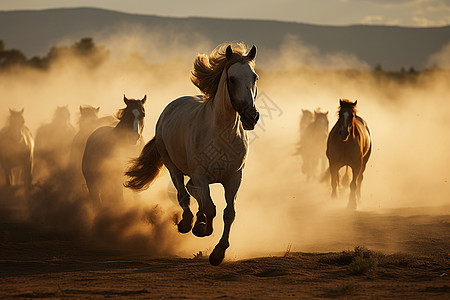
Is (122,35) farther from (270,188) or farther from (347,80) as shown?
(270,188)

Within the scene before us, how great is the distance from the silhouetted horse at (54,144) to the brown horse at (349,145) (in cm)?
695

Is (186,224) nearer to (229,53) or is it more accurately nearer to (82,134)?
(229,53)

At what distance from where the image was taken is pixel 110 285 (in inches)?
263

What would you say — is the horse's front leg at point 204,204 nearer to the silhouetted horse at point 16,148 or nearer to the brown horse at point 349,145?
the brown horse at point 349,145

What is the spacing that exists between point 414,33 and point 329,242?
149 m

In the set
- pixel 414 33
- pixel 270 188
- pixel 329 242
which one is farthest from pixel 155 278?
pixel 414 33

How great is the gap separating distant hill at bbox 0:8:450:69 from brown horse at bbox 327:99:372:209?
118530 mm

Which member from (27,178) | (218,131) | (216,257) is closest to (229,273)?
(216,257)

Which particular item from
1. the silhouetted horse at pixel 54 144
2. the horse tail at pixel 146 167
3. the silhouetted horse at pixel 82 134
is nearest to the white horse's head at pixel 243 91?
the horse tail at pixel 146 167

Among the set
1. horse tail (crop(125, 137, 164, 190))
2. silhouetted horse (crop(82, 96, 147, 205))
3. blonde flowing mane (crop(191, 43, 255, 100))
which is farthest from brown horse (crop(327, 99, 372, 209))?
blonde flowing mane (crop(191, 43, 255, 100))

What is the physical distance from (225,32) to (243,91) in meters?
133

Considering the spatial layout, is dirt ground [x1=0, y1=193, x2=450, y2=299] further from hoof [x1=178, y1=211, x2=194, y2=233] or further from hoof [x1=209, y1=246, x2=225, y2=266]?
hoof [x1=178, y1=211, x2=194, y2=233]

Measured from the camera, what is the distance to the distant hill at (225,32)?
449 ft

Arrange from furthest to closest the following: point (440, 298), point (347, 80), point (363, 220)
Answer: point (347, 80) → point (363, 220) → point (440, 298)
